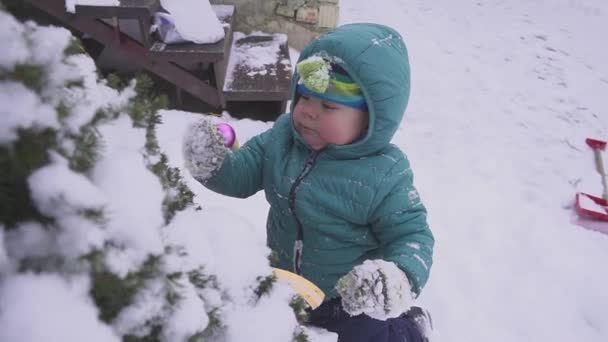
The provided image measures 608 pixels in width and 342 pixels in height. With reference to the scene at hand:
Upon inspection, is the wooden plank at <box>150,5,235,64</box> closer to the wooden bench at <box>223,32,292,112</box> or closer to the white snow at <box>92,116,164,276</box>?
the wooden bench at <box>223,32,292,112</box>

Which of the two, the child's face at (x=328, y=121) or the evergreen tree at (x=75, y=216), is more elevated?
the evergreen tree at (x=75, y=216)

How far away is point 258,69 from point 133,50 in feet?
3.06

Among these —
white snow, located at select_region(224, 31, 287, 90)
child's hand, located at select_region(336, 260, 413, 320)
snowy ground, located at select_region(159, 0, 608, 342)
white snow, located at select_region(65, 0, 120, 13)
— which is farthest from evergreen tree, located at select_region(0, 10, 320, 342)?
white snow, located at select_region(224, 31, 287, 90)

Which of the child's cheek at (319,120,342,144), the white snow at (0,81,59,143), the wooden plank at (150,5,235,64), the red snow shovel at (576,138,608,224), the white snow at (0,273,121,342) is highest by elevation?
the white snow at (0,81,59,143)

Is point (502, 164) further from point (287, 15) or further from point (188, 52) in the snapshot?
point (188, 52)

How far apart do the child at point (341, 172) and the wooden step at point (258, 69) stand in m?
1.72

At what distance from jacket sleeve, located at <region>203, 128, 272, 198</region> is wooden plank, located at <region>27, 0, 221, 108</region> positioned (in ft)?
6.06

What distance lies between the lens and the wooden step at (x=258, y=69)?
138 inches

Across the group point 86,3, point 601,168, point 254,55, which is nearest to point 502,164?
point 601,168

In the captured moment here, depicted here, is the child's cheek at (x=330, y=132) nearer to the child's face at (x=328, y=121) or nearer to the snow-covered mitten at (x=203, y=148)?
the child's face at (x=328, y=121)

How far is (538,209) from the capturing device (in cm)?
336

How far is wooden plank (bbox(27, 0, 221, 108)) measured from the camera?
317 centimetres

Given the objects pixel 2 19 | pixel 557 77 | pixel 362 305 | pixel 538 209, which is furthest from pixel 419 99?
pixel 2 19

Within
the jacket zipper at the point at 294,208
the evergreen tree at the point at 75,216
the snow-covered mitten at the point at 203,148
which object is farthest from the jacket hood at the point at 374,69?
the evergreen tree at the point at 75,216
